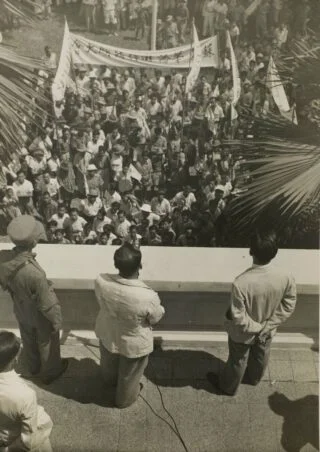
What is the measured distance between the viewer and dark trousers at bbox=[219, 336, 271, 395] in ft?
12.0

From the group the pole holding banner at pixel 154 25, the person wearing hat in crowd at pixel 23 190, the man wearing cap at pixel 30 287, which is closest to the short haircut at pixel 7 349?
the man wearing cap at pixel 30 287

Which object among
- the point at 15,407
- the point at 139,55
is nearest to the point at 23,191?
the point at 139,55

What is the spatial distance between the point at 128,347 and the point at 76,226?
65.6 inches

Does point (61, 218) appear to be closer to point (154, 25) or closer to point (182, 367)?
→ point (182, 367)

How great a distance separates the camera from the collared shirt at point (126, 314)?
127 inches

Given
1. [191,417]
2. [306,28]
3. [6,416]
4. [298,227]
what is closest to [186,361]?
[191,417]

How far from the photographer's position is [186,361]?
14.1ft

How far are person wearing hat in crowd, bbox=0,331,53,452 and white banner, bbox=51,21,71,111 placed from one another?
2406 mm

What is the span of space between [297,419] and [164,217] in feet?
7.28

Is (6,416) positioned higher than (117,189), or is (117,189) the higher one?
(117,189)

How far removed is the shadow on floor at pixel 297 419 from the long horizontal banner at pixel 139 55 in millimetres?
3134

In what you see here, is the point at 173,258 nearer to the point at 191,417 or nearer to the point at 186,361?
the point at 186,361

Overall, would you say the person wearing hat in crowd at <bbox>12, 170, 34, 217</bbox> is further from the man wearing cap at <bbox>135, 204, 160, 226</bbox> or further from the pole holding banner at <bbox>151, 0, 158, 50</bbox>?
the pole holding banner at <bbox>151, 0, 158, 50</bbox>

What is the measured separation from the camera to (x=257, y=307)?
3449 millimetres
